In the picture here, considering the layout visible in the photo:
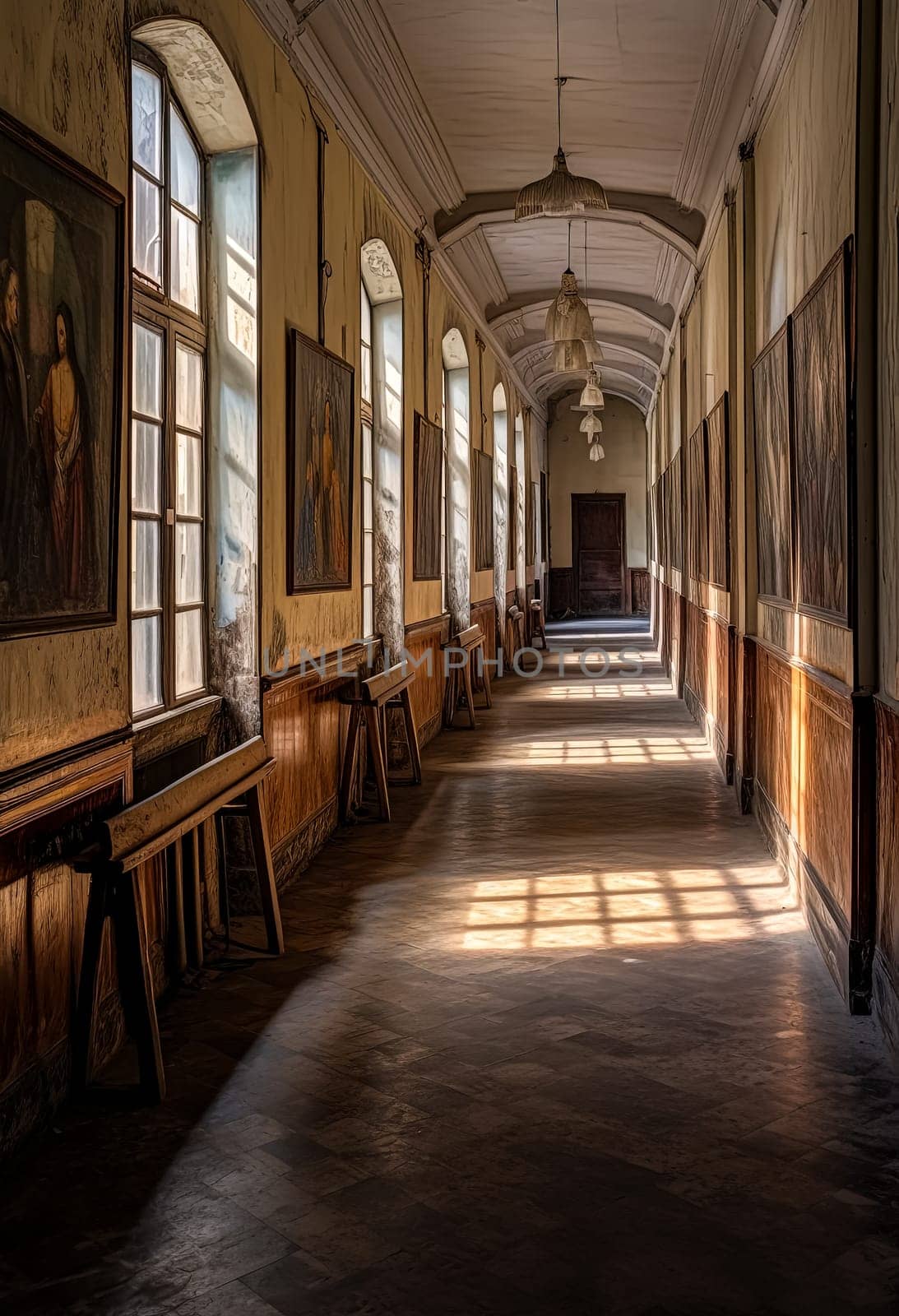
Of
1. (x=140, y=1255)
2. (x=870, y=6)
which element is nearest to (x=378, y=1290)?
(x=140, y=1255)

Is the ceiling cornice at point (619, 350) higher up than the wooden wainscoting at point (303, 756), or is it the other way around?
the ceiling cornice at point (619, 350)

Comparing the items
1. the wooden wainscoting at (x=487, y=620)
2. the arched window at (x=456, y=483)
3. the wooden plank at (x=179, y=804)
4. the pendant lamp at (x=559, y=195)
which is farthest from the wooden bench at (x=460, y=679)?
the wooden plank at (x=179, y=804)

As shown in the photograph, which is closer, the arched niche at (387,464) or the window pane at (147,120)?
the window pane at (147,120)

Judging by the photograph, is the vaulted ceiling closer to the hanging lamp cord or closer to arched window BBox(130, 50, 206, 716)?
the hanging lamp cord

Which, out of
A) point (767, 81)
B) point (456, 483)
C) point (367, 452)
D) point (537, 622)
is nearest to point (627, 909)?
point (767, 81)

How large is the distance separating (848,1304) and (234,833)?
4193 mm

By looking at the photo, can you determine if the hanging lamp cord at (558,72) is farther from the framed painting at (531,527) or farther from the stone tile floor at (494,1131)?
the framed painting at (531,527)

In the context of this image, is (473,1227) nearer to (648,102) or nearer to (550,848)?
(550,848)

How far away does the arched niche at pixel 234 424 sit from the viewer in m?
6.36

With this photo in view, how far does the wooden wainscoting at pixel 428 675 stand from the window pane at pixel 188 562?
4.97 meters

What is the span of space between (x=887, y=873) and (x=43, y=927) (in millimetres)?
3032

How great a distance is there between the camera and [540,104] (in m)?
9.53

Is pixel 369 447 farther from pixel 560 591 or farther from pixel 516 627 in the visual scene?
pixel 560 591

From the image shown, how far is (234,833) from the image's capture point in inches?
255
